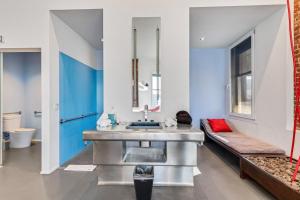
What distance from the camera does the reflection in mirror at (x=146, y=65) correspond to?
334cm

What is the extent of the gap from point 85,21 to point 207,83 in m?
3.81

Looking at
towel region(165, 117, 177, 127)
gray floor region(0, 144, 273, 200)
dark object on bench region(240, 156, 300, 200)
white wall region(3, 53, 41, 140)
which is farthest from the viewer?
white wall region(3, 53, 41, 140)

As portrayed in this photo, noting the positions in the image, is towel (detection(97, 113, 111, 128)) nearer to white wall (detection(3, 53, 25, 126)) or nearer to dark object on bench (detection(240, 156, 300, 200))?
dark object on bench (detection(240, 156, 300, 200))

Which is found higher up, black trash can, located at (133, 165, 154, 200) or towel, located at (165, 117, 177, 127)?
towel, located at (165, 117, 177, 127)

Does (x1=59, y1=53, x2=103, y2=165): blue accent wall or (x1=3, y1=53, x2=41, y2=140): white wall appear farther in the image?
(x1=3, y1=53, x2=41, y2=140): white wall

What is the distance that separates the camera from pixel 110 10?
3.33 metres

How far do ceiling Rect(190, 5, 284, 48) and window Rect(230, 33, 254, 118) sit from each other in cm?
29

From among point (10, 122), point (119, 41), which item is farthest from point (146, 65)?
point (10, 122)

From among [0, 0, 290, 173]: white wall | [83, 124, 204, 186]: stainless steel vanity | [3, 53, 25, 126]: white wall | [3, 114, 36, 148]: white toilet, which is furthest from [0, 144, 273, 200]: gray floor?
[3, 53, 25, 126]: white wall

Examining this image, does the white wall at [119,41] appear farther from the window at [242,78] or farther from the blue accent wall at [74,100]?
the window at [242,78]

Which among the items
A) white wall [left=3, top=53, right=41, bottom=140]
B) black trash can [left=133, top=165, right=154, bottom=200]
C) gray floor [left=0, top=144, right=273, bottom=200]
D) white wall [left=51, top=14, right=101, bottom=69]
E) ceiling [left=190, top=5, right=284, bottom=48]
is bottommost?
gray floor [left=0, top=144, right=273, bottom=200]

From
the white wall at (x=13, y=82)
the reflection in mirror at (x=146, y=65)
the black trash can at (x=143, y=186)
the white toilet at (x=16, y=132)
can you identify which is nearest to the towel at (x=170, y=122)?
the reflection in mirror at (x=146, y=65)

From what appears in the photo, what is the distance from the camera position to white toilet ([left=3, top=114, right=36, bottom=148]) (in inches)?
192

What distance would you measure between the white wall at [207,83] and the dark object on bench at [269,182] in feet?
9.24
